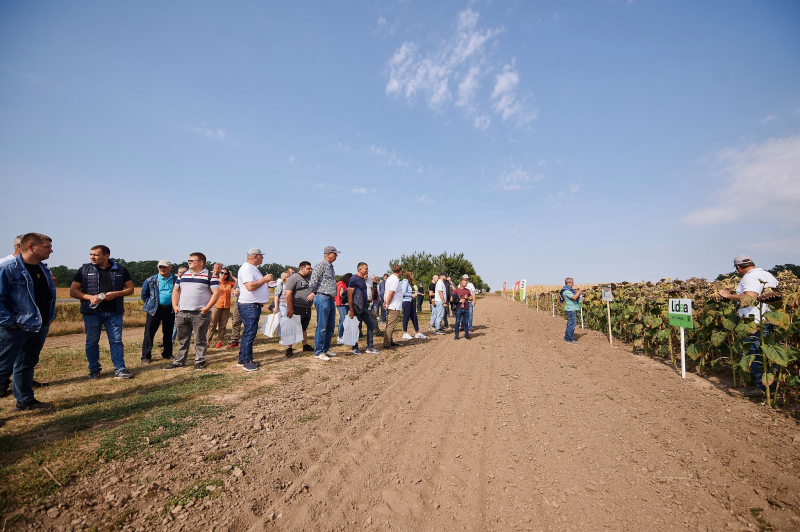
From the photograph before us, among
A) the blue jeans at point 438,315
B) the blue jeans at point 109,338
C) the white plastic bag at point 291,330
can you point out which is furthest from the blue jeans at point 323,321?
the blue jeans at point 438,315

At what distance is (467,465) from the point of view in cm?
329

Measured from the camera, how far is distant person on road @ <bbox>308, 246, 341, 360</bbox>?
7312 millimetres

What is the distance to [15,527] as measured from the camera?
7.34 ft

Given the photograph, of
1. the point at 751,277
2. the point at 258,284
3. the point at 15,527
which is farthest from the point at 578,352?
the point at 15,527

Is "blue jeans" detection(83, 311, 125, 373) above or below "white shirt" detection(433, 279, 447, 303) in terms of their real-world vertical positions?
below

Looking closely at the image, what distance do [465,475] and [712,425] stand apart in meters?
3.37

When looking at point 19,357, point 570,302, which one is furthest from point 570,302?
point 19,357

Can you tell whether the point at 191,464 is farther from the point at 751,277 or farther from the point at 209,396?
the point at 751,277

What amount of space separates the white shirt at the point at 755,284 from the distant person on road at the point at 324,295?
23.3ft

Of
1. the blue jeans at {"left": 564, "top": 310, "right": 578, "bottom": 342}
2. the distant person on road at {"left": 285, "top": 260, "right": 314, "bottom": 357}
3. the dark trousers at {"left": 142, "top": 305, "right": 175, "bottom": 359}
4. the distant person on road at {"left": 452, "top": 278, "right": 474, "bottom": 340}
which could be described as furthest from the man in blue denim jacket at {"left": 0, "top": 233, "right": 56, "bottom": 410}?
the blue jeans at {"left": 564, "top": 310, "right": 578, "bottom": 342}

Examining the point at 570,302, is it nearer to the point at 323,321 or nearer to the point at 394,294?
the point at 394,294

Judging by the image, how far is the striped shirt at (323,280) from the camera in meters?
7.30

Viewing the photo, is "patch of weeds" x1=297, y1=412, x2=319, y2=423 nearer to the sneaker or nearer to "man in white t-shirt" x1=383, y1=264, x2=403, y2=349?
the sneaker

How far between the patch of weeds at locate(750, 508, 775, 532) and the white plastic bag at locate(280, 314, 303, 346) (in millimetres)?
7094
